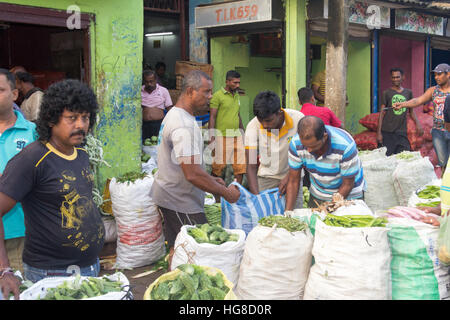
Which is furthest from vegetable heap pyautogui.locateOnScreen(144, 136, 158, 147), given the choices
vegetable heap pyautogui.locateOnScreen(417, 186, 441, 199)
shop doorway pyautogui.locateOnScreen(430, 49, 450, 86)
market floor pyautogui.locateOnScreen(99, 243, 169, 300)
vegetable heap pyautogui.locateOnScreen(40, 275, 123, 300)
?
shop doorway pyautogui.locateOnScreen(430, 49, 450, 86)

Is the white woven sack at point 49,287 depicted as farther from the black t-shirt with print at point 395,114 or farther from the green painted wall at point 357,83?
the green painted wall at point 357,83

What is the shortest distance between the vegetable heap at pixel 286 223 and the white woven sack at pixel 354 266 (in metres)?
0.27

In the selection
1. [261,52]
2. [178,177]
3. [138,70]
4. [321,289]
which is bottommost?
[321,289]

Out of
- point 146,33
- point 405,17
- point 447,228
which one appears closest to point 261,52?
point 146,33

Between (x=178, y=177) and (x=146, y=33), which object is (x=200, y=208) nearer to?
(x=178, y=177)

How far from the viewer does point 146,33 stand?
37.6ft

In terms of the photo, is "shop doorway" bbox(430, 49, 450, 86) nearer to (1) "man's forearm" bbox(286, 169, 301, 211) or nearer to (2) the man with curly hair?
(1) "man's forearm" bbox(286, 169, 301, 211)

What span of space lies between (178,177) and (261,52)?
7.41 meters

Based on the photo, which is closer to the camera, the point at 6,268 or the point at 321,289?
the point at 6,268

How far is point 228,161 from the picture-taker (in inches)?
354

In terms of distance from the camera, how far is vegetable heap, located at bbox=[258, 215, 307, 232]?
3348 millimetres

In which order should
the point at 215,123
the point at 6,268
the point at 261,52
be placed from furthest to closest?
the point at 261,52 → the point at 215,123 → the point at 6,268

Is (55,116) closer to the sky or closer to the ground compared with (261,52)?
closer to the ground
